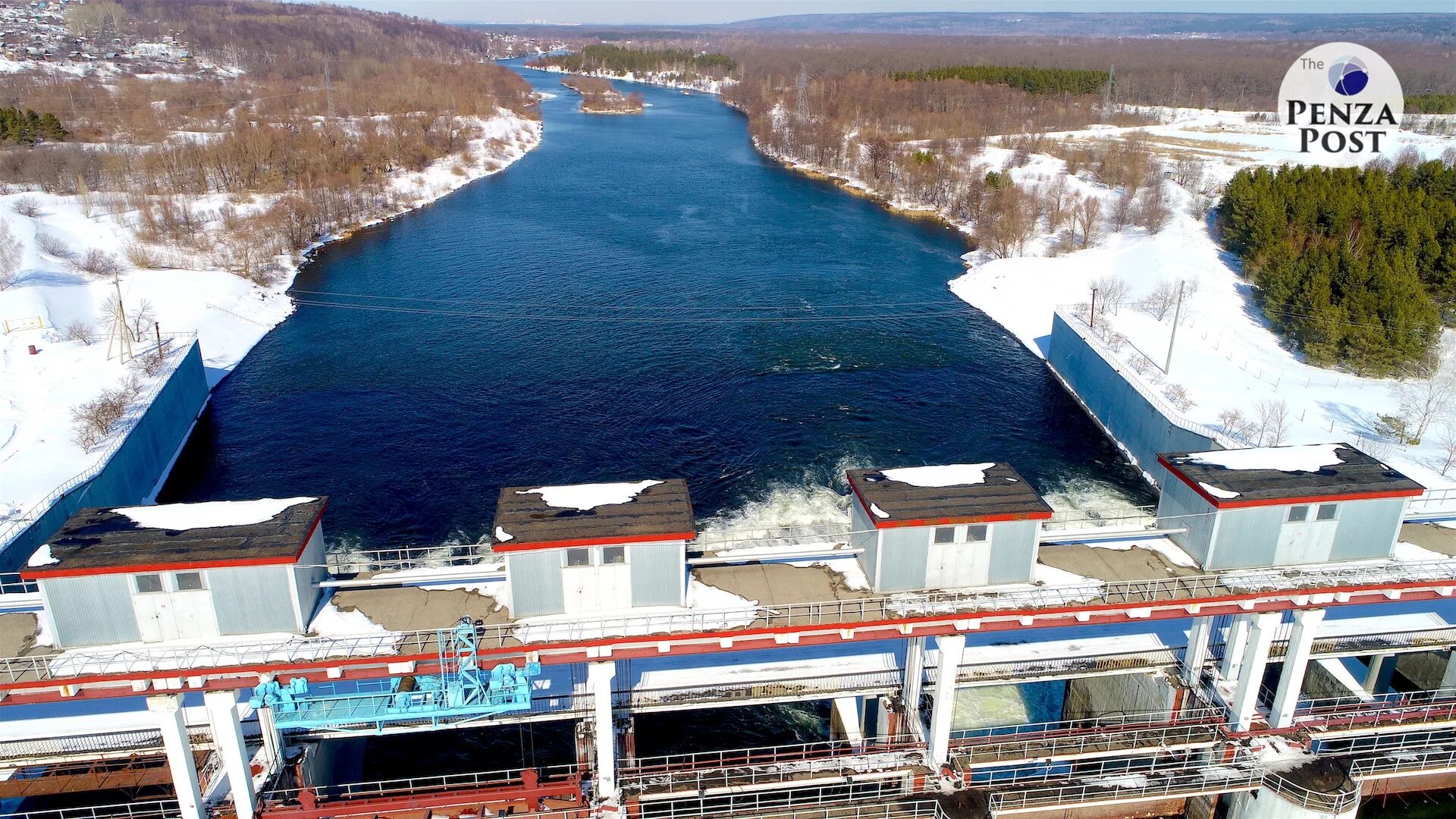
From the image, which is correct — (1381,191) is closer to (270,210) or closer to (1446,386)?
(1446,386)

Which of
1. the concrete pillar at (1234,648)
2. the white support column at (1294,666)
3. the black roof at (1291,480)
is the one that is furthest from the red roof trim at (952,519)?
the concrete pillar at (1234,648)

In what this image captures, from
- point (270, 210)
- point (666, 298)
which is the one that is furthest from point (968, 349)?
point (270, 210)

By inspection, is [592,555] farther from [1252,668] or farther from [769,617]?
[1252,668]

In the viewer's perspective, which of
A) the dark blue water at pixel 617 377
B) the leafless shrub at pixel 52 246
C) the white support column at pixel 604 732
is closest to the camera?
the white support column at pixel 604 732

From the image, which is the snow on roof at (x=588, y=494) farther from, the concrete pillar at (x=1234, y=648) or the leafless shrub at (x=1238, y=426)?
the leafless shrub at (x=1238, y=426)

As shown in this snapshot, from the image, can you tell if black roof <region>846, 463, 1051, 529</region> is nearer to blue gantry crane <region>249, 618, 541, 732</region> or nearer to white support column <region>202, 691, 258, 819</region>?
blue gantry crane <region>249, 618, 541, 732</region>

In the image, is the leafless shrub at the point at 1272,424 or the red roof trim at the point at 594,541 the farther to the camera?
the leafless shrub at the point at 1272,424

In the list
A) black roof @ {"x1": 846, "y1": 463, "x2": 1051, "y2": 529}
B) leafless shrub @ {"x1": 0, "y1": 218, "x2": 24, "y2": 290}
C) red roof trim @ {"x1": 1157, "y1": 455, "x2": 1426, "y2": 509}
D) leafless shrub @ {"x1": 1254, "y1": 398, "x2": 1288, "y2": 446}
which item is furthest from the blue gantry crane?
leafless shrub @ {"x1": 0, "y1": 218, "x2": 24, "y2": 290}
